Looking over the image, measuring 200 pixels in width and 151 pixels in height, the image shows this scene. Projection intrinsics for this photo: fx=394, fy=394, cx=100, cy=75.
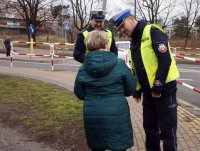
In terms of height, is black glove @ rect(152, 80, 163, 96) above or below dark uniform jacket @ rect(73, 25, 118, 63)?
below

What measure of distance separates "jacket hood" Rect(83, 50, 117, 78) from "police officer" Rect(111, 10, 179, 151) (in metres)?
0.49

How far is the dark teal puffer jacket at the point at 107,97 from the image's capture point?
358cm

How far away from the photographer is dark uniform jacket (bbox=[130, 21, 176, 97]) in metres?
3.86

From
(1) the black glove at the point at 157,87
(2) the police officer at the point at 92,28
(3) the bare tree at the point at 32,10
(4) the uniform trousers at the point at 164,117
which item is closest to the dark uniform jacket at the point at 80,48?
(2) the police officer at the point at 92,28

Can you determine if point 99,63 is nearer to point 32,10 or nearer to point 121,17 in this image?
point 121,17

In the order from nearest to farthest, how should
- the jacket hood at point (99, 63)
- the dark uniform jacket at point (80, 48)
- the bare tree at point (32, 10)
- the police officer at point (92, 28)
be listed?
1. the jacket hood at point (99, 63)
2. the police officer at point (92, 28)
3. the dark uniform jacket at point (80, 48)
4. the bare tree at point (32, 10)

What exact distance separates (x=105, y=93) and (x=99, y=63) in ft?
0.95

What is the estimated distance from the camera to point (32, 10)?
47188 millimetres

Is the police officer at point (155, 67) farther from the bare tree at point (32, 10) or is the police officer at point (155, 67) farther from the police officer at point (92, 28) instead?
the bare tree at point (32, 10)

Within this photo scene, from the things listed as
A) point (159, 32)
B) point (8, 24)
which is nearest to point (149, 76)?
point (159, 32)

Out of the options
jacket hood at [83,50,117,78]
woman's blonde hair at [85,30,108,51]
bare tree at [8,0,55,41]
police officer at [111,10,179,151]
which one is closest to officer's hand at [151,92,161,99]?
police officer at [111,10,179,151]

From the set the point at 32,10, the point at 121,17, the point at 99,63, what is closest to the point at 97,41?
the point at 99,63

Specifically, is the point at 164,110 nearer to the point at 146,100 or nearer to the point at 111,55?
the point at 146,100

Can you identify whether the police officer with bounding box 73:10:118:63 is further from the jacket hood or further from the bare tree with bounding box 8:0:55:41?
the bare tree with bounding box 8:0:55:41
